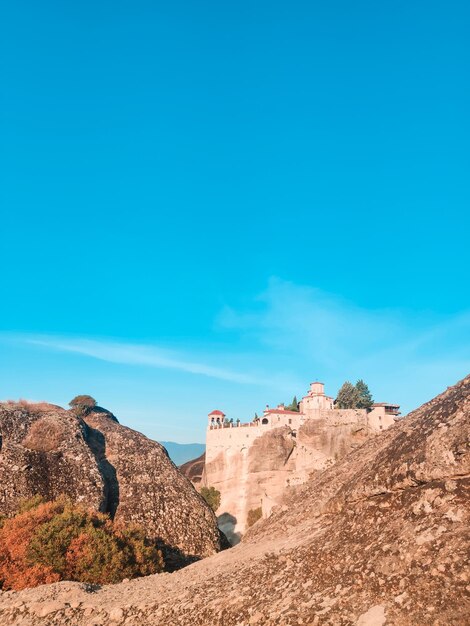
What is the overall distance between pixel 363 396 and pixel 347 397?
4.17 meters

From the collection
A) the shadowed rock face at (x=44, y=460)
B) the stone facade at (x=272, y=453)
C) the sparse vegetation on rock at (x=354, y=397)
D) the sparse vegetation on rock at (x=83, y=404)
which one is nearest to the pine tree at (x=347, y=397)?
the sparse vegetation on rock at (x=354, y=397)

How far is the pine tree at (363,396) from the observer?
348 feet

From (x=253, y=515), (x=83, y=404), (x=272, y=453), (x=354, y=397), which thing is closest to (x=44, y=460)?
(x=83, y=404)

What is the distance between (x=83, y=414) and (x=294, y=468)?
53.3 meters

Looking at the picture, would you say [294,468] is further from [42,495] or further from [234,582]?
[234,582]

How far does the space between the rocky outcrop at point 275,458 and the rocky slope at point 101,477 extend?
2023 inches

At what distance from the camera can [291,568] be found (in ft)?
31.0

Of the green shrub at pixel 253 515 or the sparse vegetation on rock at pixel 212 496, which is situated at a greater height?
the sparse vegetation on rock at pixel 212 496

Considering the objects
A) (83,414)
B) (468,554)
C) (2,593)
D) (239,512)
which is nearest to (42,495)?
(2,593)

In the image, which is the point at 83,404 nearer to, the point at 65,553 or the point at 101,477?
the point at 101,477

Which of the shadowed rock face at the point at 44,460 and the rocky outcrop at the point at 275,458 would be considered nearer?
the shadowed rock face at the point at 44,460

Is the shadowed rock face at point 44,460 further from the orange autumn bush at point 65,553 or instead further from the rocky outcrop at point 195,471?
the rocky outcrop at point 195,471

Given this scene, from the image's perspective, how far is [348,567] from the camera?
8.34 metres

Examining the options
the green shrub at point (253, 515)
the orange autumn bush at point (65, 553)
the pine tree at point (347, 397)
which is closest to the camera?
the orange autumn bush at point (65, 553)
